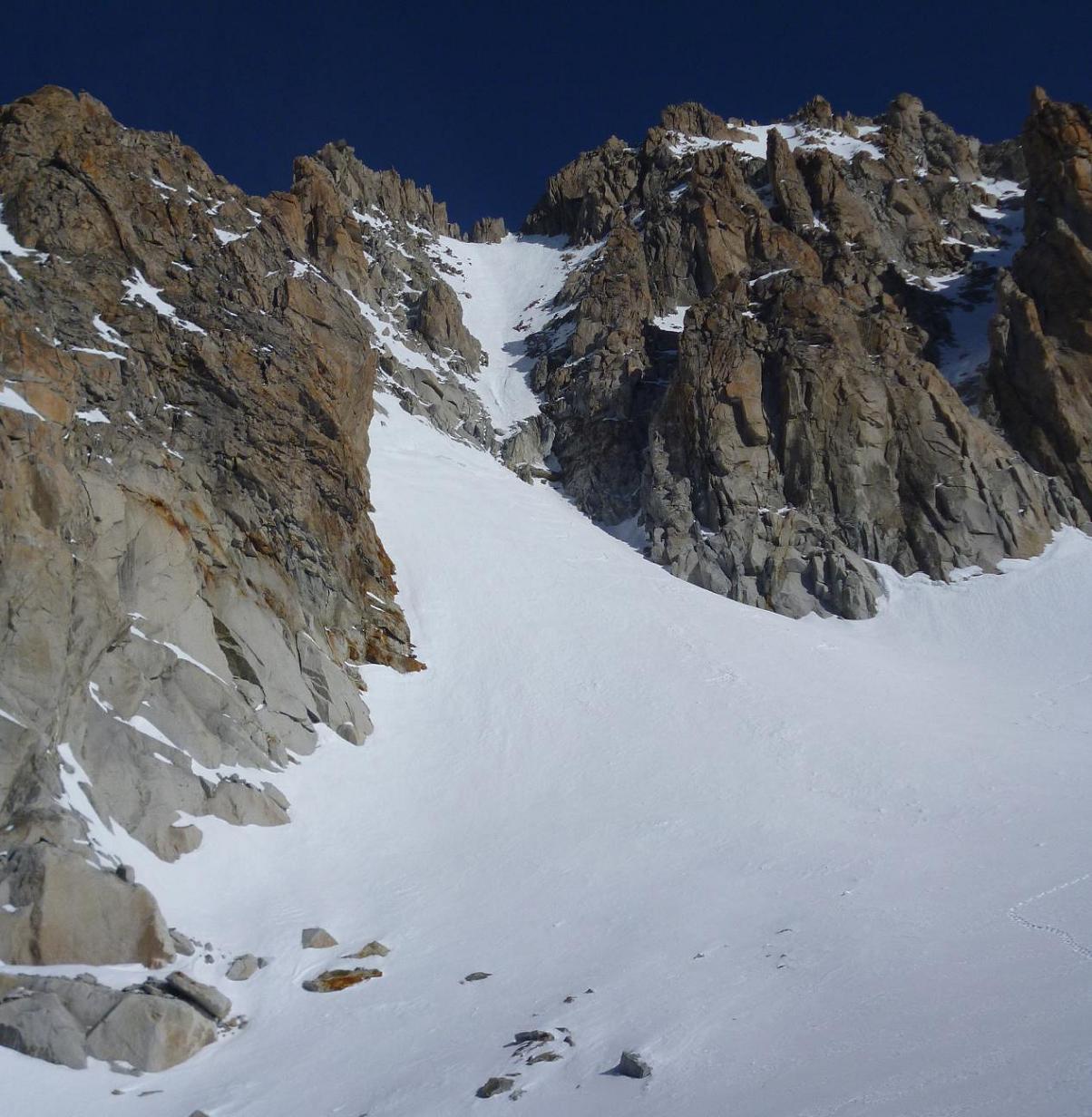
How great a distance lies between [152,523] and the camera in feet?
71.2

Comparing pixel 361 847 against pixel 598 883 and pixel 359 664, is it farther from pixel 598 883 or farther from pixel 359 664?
pixel 359 664

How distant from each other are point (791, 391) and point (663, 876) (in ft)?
122

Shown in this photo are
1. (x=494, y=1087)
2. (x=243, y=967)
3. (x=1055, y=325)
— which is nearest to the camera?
(x=494, y=1087)

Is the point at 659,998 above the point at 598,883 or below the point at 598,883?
below

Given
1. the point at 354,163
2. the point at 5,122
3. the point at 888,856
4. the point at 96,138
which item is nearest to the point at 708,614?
the point at 888,856

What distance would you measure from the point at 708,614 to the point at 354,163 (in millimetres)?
79504

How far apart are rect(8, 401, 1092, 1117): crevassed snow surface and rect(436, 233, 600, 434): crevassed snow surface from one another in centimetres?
3386

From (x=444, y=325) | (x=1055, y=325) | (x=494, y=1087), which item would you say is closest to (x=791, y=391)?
(x=1055, y=325)

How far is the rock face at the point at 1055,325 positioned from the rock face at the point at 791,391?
2.04m

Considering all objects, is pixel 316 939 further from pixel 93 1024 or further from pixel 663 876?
pixel 663 876

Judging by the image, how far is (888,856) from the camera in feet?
59.4

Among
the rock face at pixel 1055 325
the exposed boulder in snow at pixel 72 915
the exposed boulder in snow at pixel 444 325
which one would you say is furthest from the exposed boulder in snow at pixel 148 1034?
the exposed boulder in snow at pixel 444 325

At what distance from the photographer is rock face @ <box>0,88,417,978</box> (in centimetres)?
1480

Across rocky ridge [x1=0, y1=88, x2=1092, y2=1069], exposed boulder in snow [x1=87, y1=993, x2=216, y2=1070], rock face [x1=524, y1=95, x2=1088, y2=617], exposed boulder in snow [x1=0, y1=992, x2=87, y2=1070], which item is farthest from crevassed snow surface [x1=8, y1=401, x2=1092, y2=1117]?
rock face [x1=524, y1=95, x2=1088, y2=617]
